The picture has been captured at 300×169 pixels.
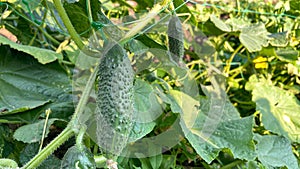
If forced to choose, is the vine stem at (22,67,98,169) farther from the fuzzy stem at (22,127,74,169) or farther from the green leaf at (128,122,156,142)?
the green leaf at (128,122,156,142)

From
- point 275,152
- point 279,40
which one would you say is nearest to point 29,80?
point 275,152

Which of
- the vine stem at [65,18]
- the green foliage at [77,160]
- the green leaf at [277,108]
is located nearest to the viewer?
the green foliage at [77,160]

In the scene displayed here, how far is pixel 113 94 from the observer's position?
0.76 meters

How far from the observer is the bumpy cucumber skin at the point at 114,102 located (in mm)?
757

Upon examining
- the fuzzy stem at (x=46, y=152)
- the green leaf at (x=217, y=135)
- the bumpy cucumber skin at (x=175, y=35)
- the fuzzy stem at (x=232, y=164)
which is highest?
the bumpy cucumber skin at (x=175, y=35)

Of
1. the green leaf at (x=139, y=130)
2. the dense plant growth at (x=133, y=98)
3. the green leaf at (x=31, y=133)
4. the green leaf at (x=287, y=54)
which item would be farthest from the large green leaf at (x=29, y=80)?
the green leaf at (x=287, y=54)

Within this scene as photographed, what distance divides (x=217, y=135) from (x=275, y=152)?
0.57 feet

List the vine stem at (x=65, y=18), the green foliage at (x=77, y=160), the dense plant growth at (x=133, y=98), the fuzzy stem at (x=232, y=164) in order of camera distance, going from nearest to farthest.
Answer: the green foliage at (x=77, y=160) < the dense plant growth at (x=133, y=98) < the vine stem at (x=65, y=18) < the fuzzy stem at (x=232, y=164)

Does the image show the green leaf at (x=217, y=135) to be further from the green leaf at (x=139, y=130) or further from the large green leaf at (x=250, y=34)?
the large green leaf at (x=250, y=34)

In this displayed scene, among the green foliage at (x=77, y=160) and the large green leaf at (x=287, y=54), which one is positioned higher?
the green foliage at (x=77, y=160)

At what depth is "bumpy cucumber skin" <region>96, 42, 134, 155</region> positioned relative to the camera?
2.48 ft

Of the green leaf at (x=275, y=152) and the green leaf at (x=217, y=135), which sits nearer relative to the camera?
the green leaf at (x=217, y=135)

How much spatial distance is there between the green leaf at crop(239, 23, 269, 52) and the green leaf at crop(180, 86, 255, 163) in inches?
11.5

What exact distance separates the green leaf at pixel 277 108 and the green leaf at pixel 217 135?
0.23 meters
